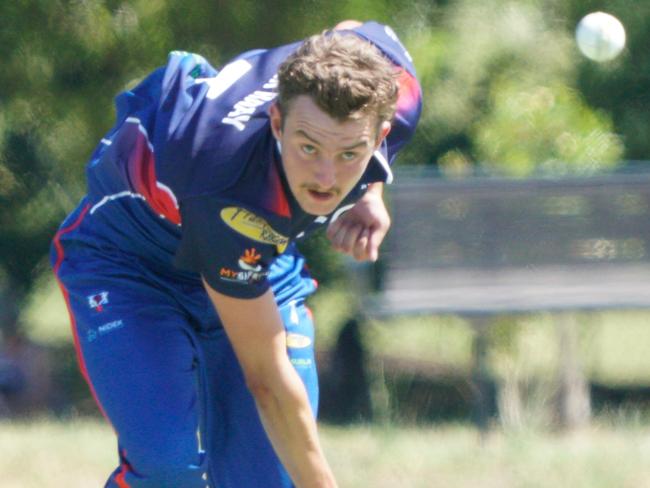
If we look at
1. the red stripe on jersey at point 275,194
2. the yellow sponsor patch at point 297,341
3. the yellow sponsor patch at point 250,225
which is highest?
the red stripe on jersey at point 275,194

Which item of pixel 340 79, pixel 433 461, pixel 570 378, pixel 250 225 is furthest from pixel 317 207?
pixel 570 378

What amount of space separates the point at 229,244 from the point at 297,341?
59 cm

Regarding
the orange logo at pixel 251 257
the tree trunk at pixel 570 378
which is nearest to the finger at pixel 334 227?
the orange logo at pixel 251 257

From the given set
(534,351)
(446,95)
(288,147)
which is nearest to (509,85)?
(446,95)

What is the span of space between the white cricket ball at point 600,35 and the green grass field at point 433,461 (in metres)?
2.70

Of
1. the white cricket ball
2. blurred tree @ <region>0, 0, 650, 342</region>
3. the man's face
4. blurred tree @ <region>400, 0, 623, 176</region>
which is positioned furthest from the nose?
the white cricket ball

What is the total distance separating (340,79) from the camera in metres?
2.68

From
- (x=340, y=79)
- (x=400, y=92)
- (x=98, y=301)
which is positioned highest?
(x=340, y=79)

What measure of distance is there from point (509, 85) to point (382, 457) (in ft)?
11.2

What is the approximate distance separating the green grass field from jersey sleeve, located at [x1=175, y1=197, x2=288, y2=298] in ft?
6.18

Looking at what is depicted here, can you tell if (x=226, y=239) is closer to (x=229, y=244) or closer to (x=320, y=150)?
(x=229, y=244)

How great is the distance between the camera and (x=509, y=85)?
783 cm

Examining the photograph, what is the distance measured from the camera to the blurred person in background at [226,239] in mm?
2799

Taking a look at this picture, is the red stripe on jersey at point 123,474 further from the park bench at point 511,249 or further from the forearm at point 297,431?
the park bench at point 511,249
